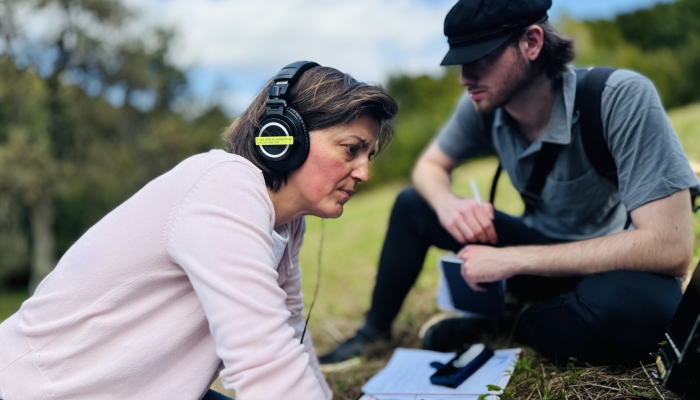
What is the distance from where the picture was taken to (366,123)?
6.05 feet

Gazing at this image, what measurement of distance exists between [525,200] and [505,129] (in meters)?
0.36

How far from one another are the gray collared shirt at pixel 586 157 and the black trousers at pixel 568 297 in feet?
0.62

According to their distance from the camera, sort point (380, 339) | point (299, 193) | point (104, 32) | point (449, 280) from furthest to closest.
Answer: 1. point (104, 32)
2. point (380, 339)
3. point (449, 280)
4. point (299, 193)

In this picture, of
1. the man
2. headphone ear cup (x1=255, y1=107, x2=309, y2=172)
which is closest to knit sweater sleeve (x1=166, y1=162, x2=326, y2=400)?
headphone ear cup (x1=255, y1=107, x2=309, y2=172)

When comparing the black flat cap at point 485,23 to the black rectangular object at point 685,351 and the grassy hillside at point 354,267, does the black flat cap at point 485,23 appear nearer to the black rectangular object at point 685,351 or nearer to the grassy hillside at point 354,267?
the black rectangular object at point 685,351

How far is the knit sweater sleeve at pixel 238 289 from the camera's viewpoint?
140 cm

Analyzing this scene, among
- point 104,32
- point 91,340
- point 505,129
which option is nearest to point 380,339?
point 505,129

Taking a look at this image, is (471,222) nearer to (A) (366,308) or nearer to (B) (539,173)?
(B) (539,173)

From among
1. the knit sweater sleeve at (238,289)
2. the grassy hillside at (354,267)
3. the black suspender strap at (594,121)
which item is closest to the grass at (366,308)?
the grassy hillside at (354,267)

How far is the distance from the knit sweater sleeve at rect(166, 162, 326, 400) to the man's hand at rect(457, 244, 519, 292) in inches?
45.6

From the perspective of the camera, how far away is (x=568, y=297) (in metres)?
2.33

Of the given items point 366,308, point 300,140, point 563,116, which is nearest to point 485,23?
point 563,116

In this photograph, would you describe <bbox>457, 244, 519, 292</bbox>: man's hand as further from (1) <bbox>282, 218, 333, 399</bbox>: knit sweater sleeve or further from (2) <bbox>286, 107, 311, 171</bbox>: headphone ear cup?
(2) <bbox>286, 107, 311, 171</bbox>: headphone ear cup

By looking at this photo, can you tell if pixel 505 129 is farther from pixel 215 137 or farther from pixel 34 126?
pixel 215 137
